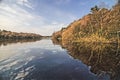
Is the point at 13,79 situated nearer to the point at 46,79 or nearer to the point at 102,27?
the point at 46,79

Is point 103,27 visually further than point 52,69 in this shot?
Yes

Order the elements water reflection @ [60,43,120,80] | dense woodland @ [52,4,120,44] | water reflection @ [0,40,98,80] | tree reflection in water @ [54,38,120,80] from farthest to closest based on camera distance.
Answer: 1. dense woodland @ [52,4,120,44]
2. tree reflection in water @ [54,38,120,80]
3. water reflection @ [60,43,120,80]
4. water reflection @ [0,40,98,80]

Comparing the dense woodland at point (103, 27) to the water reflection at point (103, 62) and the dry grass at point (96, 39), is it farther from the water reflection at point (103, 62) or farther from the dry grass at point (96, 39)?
the water reflection at point (103, 62)

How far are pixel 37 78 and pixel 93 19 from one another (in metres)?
70.3

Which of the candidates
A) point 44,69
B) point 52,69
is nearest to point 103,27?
point 52,69

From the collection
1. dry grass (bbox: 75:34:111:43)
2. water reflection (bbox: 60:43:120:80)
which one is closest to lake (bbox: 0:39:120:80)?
water reflection (bbox: 60:43:120:80)

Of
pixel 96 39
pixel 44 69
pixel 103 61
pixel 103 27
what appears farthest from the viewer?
pixel 96 39

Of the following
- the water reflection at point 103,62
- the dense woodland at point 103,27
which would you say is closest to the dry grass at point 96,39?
the dense woodland at point 103,27

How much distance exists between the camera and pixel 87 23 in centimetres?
8956

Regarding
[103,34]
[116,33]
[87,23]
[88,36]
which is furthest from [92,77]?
[87,23]

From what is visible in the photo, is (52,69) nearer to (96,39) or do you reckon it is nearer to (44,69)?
(44,69)

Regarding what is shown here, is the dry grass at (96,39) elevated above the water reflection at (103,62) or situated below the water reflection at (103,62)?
above

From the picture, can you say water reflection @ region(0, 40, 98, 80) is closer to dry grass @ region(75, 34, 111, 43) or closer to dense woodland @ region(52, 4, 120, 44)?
dense woodland @ region(52, 4, 120, 44)

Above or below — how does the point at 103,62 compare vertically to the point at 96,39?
below
